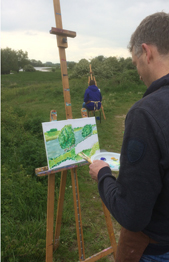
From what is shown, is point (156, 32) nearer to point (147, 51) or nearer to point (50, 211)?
point (147, 51)

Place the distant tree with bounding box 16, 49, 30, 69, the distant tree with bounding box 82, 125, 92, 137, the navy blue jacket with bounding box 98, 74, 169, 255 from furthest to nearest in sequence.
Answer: the distant tree with bounding box 16, 49, 30, 69 < the distant tree with bounding box 82, 125, 92, 137 < the navy blue jacket with bounding box 98, 74, 169, 255

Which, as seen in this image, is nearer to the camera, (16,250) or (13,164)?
(16,250)

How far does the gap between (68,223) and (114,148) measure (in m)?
2.47

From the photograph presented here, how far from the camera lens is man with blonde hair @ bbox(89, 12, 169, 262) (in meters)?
0.65

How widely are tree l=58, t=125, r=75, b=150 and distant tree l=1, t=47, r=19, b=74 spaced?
32670 mm

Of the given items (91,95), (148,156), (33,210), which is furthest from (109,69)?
(148,156)

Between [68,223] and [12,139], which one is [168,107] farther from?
[12,139]

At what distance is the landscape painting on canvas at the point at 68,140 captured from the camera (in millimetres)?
1597

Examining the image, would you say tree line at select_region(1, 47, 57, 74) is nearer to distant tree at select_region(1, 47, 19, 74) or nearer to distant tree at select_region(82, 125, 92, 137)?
distant tree at select_region(1, 47, 19, 74)

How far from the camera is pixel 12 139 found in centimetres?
417

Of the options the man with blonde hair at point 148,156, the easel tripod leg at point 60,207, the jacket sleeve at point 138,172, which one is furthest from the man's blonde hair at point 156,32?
the easel tripod leg at point 60,207

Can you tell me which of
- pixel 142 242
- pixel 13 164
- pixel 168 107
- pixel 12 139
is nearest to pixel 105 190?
pixel 142 242

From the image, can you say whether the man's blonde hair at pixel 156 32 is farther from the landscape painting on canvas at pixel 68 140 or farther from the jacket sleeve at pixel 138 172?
the landscape painting on canvas at pixel 68 140

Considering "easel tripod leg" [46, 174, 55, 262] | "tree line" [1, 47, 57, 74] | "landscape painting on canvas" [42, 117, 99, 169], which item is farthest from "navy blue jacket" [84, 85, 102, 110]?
"tree line" [1, 47, 57, 74]
